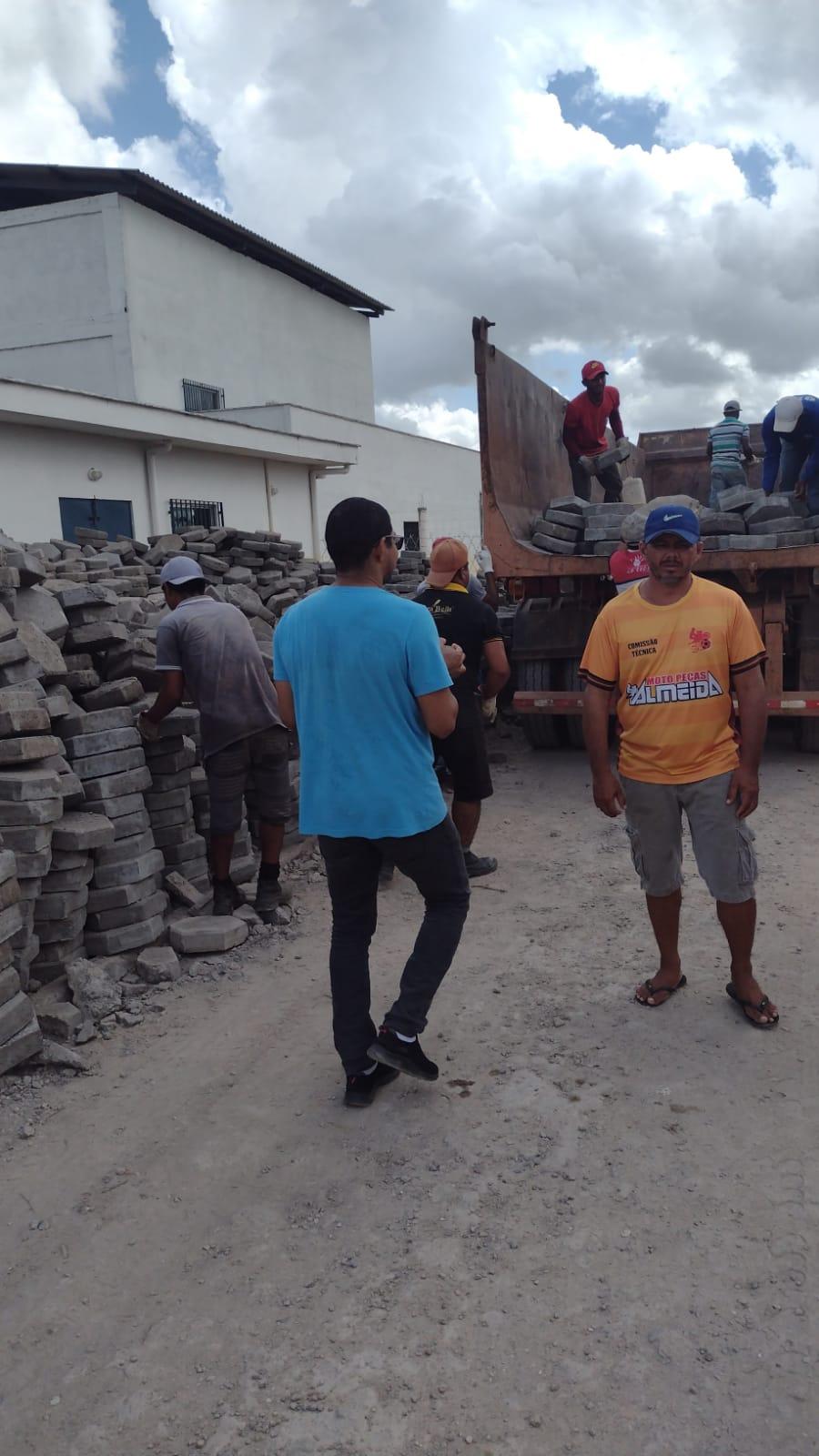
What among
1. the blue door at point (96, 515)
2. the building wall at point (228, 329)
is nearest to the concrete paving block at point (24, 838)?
the blue door at point (96, 515)

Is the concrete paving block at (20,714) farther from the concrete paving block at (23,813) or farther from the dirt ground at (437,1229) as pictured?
the dirt ground at (437,1229)

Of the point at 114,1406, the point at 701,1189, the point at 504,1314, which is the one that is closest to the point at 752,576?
the point at 701,1189

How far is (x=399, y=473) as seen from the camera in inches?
1187

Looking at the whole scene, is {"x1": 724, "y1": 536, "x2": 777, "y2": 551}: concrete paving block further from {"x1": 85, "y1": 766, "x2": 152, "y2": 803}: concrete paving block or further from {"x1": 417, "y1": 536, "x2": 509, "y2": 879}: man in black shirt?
{"x1": 85, "y1": 766, "x2": 152, "y2": 803}: concrete paving block

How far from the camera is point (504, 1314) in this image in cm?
234

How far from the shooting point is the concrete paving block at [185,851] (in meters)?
5.00

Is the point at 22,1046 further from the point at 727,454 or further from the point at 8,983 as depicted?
the point at 727,454

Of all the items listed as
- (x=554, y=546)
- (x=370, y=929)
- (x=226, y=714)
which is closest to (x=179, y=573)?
(x=226, y=714)

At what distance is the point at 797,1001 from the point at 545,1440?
2.25m

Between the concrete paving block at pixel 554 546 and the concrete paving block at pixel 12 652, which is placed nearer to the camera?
the concrete paving block at pixel 12 652

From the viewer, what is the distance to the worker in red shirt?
912 centimetres

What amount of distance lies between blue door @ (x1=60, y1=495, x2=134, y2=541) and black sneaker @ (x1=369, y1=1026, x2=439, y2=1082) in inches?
526

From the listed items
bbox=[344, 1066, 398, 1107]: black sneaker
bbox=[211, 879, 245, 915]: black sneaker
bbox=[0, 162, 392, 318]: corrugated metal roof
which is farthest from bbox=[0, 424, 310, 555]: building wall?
bbox=[344, 1066, 398, 1107]: black sneaker

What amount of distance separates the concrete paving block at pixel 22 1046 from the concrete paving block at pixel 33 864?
566mm
